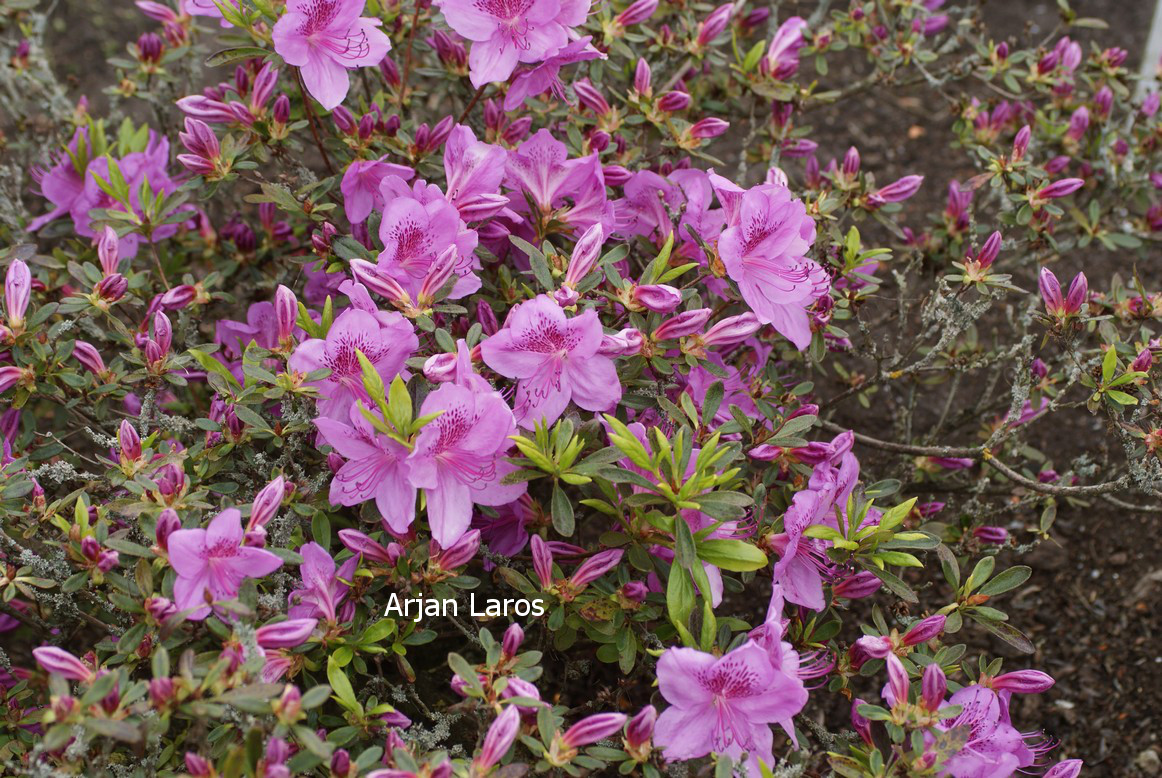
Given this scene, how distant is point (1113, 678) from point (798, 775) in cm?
157

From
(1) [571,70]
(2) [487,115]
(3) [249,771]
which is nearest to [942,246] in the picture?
(1) [571,70]

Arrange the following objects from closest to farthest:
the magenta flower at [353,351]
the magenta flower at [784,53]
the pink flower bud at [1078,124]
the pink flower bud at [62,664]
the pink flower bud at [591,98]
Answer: the pink flower bud at [62,664] < the magenta flower at [353,351] < the pink flower bud at [591,98] < the magenta flower at [784,53] < the pink flower bud at [1078,124]

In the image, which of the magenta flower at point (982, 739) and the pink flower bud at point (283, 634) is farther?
the magenta flower at point (982, 739)

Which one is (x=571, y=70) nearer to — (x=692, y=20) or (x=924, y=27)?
(x=692, y=20)

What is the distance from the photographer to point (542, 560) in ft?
6.08

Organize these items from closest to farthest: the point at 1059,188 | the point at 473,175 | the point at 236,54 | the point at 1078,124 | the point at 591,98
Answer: the point at 473,175 < the point at 236,54 < the point at 591,98 < the point at 1059,188 < the point at 1078,124

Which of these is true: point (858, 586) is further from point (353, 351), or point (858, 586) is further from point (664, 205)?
point (353, 351)

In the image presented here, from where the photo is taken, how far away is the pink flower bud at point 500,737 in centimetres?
154

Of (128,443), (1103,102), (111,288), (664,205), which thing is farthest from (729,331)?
(1103,102)

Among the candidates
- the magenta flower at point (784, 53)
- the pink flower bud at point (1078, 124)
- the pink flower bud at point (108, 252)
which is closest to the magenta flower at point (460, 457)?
the pink flower bud at point (108, 252)

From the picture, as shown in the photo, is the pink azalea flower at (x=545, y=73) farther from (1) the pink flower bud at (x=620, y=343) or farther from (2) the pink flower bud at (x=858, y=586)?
(2) the pink flower bud at (x=858, y=586)

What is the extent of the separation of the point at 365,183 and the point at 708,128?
744 mm

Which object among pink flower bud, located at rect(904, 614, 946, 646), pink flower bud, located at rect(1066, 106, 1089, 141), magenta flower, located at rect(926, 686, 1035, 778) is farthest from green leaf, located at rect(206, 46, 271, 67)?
pink flower bud, located at rect(1066, 106, 1089, 141)

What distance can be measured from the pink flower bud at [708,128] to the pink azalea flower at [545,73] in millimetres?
304
